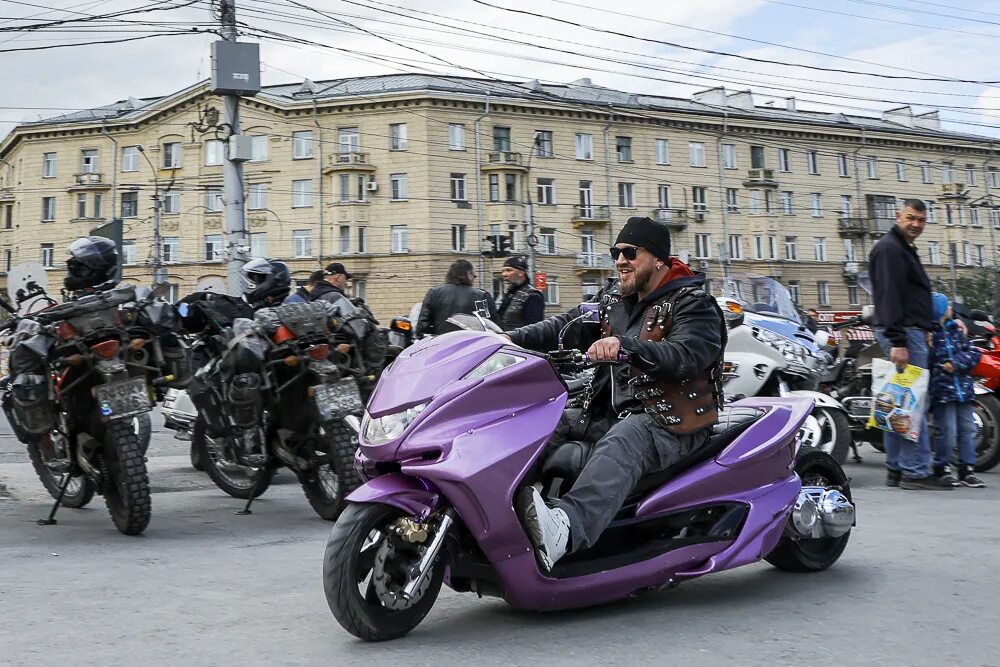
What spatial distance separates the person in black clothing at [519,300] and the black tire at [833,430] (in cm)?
312

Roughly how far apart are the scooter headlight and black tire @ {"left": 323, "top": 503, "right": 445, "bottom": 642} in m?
0.23

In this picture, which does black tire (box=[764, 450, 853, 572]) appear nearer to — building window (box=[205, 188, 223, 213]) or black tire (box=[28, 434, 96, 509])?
black tire (box=[28, 434, 96, 509])

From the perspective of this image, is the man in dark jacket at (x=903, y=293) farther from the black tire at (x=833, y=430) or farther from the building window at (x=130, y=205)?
the building window at (x=130, y=205)

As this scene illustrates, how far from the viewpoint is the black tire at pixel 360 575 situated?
3.62 m

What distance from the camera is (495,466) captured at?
3715 millimetres

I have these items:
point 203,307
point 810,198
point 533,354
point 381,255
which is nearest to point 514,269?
point 203,307

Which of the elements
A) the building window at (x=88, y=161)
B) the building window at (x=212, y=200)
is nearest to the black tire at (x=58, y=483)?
the building window at (x=212, y=200)

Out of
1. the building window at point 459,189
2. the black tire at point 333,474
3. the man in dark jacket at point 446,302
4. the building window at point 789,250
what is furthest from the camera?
the building window at point 789,250

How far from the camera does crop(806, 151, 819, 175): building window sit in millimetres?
64375

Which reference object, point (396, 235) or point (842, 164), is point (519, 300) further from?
Answer: point (842, 164)

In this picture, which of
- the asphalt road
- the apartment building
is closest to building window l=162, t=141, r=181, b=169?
the apartment building

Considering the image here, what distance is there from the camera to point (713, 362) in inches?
171

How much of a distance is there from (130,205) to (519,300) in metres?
54.2

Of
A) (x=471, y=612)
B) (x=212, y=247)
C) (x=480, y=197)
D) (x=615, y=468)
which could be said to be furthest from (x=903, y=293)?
(x=212, y=247)
